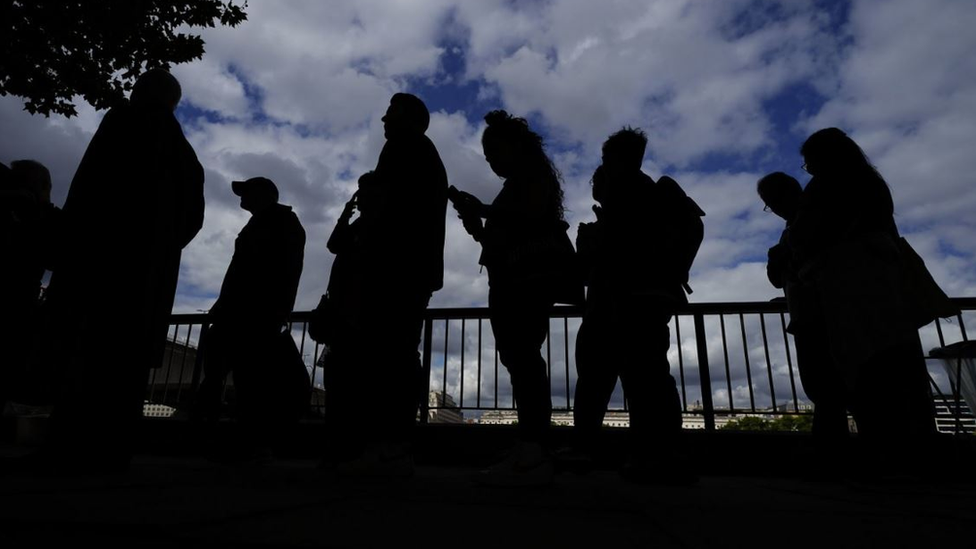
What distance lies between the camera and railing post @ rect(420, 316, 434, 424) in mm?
5003

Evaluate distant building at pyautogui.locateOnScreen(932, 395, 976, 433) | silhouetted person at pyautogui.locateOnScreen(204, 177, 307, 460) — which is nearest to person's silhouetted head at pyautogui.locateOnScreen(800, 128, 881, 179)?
distant building at pyautogui.locateOnScreen(932, 395, 976, 433)

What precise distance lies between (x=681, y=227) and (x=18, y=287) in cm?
330

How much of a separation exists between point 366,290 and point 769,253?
253cm

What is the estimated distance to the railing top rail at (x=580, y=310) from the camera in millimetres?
5073

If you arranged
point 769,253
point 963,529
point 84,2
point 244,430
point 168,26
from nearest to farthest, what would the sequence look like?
point 963,529, point 244,430, point 769,253, point 84,2, point 168,26

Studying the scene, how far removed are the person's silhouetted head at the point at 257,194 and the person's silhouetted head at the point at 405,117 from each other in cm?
132

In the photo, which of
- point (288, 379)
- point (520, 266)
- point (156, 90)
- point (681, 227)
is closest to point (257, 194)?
point (156, 90)

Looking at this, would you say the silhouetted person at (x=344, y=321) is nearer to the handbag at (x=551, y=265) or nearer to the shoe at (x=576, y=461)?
the handbag at (x=551, y=265)

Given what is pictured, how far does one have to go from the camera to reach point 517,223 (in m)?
2.38

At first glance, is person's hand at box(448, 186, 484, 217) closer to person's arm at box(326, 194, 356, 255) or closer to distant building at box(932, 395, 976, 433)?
person's arm at box(326, 194, 356, 255)

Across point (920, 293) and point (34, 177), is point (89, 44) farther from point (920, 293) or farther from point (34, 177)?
point (920, 293)

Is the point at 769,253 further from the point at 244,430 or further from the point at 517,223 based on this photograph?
the point at 244,430

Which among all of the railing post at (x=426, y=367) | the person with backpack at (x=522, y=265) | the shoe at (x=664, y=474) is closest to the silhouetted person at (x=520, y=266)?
the person with backpack at (x=522, y=265)

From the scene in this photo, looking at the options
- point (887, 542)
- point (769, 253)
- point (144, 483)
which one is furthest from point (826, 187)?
point (144, 483)
